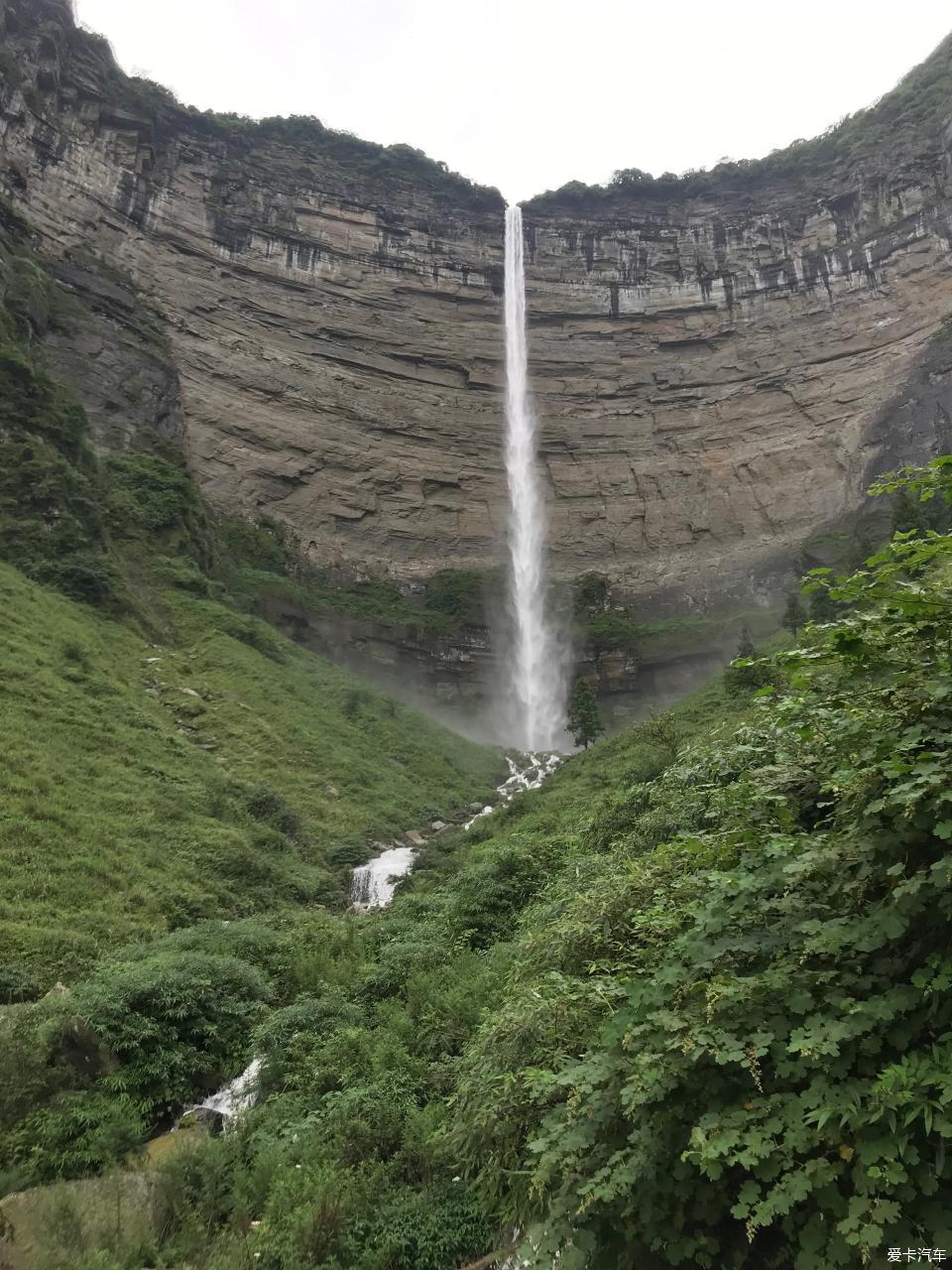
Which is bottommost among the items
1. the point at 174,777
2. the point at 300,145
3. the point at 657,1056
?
the point at 174,777

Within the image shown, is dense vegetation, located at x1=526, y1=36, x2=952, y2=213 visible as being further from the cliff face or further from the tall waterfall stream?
the tall waterfall stream

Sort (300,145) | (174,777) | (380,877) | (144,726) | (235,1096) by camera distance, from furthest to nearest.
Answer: (300,145), (144,726), (380,877), (174,777), (235,1096)

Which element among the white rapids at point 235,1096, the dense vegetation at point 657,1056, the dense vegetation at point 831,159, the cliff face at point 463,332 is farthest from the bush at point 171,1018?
the dense vegetation at point 831,159

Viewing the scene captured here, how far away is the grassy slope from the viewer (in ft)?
34.2

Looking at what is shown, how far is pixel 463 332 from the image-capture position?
→ 56281mm

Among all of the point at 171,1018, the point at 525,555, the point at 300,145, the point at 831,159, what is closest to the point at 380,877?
the point at 171,1018

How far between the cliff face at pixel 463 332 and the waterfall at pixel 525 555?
1257 millimetres

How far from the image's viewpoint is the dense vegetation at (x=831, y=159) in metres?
54.2

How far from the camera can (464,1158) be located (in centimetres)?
366

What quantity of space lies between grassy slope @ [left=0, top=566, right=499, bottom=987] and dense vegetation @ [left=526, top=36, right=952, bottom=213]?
192 ft

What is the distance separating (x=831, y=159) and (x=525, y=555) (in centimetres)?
4647

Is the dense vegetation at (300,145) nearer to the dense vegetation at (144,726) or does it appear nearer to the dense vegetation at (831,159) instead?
the dense vegetation at (831,159)

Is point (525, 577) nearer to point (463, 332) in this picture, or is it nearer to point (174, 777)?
point (463, 332)

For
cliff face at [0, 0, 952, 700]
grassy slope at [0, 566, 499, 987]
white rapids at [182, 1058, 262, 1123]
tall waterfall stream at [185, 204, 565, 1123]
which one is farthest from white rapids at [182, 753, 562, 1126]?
cliff face at [0, 0, 952, 700]
